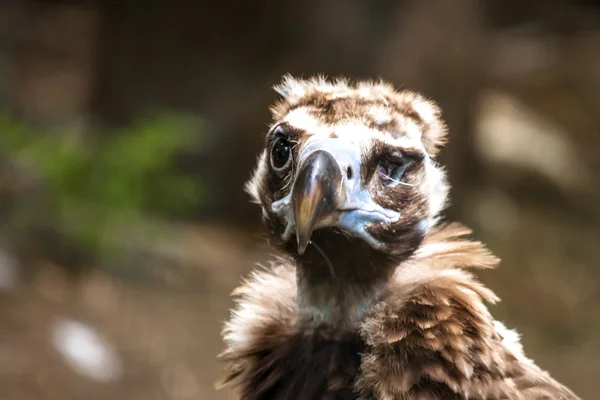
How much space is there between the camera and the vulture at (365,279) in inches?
66.2

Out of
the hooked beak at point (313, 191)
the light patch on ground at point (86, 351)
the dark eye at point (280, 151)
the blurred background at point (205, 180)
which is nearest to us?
the hooked beak at point (313, 191)

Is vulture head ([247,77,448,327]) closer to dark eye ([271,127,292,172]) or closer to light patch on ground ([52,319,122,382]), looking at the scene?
dark eye ([271,127,292,172])

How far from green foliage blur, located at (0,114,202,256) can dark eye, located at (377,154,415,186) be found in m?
3.28

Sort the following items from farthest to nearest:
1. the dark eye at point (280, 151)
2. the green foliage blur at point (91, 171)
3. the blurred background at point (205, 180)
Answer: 1. the green foliage blur at point (91, 171)
2. the blurred background at point (205, 180)
3. the dark eye at point (280, 151)

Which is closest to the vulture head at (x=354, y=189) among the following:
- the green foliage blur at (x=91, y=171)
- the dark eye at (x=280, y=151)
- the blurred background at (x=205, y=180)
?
the dark eye at (x=280, y=151)

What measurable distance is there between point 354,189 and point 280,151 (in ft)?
0.82

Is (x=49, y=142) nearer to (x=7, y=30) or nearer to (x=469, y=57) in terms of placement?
(x=469, y=57)

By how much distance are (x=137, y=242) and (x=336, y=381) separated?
11.8ft

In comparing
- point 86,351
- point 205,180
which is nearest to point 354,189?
point 86,351

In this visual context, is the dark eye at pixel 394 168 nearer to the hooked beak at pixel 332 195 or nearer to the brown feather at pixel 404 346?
the hooked beak at pixel 332 195

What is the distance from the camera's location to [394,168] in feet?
6.03

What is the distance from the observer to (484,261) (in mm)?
1935

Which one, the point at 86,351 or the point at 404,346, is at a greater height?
the point at 86,351

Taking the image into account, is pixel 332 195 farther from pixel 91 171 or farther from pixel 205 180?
pixel 205 180
